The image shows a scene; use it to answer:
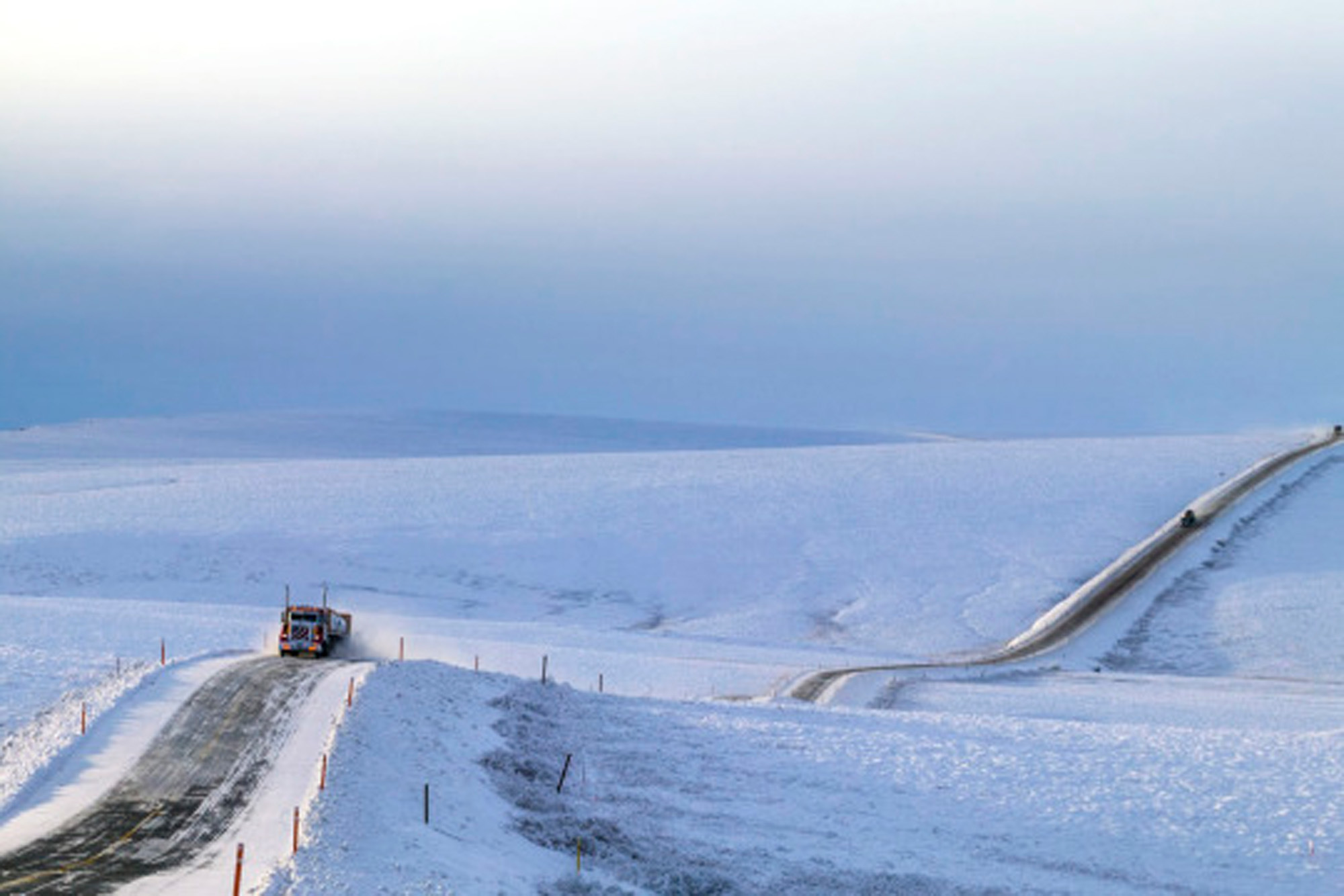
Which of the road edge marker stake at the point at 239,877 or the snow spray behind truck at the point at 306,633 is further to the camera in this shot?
the snow spray behind truck at the point at 306,633

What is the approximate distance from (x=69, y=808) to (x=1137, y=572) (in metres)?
47.4

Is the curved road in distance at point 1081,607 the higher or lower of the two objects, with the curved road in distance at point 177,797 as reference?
higher

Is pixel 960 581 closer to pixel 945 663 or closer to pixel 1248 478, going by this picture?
pixel 945 663

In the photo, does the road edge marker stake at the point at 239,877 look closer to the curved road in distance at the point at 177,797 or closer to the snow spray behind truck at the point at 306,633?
the curved road in distance at the point at 177,797

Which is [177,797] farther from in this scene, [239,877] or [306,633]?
[306,633]

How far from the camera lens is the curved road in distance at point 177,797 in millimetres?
20266

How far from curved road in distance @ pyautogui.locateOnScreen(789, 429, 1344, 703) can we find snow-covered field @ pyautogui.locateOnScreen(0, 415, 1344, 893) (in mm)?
1143

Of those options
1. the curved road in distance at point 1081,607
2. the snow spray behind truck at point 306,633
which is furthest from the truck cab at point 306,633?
the curved road in distance at point 1081,607

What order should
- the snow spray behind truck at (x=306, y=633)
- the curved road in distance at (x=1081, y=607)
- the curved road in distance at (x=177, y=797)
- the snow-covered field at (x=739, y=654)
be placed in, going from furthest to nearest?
1. the curved road in distance at (x=1081, y=607)
2. the snow spray behind truck at (x=306, y=633)
3. the snow-covered field at (x=739, y=654)
4. the curved road in distance at (x=177, y=797)

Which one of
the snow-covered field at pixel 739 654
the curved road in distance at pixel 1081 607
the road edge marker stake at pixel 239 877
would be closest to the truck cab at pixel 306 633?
the snow-covered field at pixel 739 654

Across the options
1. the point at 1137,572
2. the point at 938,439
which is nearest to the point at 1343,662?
the point at 1137,572

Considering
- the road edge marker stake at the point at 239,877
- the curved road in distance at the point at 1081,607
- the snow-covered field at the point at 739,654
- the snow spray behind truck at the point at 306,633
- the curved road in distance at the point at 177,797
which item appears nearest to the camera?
the road edge marker stake at the point at 239,877

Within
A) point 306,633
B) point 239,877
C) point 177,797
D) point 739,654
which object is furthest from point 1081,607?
point 239,877

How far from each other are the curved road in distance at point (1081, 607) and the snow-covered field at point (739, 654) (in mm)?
1143
